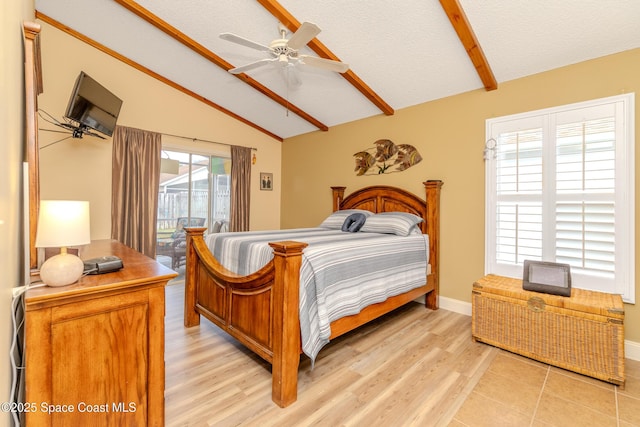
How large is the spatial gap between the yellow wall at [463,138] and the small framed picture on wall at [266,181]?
1.43m

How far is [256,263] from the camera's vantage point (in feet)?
7.25

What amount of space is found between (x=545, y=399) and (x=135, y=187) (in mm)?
4800

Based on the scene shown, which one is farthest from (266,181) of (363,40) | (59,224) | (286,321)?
(59,224)

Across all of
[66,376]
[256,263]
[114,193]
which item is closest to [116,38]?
[114,193]

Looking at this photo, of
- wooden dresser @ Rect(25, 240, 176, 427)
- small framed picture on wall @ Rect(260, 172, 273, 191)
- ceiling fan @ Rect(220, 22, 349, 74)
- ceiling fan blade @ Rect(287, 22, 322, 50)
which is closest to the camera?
wooden dresser @ Rect(25, 240, 176, 427)

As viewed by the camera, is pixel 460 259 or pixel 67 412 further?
pixel 460 259

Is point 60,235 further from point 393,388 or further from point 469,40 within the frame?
point 469,40

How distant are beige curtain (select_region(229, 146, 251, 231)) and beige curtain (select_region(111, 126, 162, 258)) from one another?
118cm

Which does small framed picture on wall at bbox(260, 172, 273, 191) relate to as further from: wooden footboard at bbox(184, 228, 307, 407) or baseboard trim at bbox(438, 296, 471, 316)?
baseboard trim at bbox(438, 296, 471, 316)

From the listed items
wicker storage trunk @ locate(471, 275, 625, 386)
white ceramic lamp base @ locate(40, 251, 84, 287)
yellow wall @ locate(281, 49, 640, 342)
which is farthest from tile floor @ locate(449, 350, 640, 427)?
white ceramic lamp base @ locate(40, 251, 84, 287)

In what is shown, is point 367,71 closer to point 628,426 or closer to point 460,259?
point 460,259

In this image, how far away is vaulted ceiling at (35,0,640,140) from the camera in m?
2.34

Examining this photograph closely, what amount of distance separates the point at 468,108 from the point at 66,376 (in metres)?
3.91

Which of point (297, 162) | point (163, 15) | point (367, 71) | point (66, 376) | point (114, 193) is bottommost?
point (66, 376)
